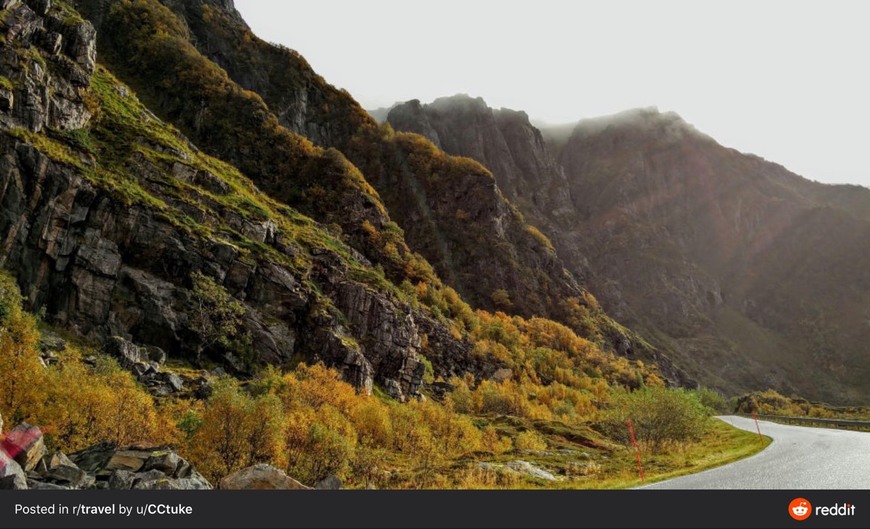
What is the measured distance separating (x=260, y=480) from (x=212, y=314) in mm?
49333

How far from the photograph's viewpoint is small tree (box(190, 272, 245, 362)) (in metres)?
59.5

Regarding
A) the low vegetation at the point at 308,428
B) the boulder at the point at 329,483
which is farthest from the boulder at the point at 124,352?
the boulder at the point at 329,483

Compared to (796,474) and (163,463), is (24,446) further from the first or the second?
(796,474)

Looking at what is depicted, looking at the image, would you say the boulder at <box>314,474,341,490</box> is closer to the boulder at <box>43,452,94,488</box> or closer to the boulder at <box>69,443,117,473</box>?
the boulder at <box>69,443,117,473</box>

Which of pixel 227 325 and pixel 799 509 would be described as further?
A: pixel 227 325

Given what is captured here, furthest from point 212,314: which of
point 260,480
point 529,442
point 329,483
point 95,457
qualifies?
point 260,480

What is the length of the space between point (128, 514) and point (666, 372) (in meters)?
173

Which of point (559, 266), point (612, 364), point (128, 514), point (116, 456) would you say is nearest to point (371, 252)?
point (612, 364)

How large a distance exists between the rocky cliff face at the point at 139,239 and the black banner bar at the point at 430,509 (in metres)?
47.8

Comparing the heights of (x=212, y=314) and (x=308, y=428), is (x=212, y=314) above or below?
below

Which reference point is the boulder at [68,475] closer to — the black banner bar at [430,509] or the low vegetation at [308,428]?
the black banner bar at [430,509]

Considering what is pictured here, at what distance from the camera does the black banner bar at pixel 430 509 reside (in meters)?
9.39

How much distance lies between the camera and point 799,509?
9.41m

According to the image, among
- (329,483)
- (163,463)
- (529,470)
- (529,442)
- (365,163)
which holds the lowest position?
(529,442)
